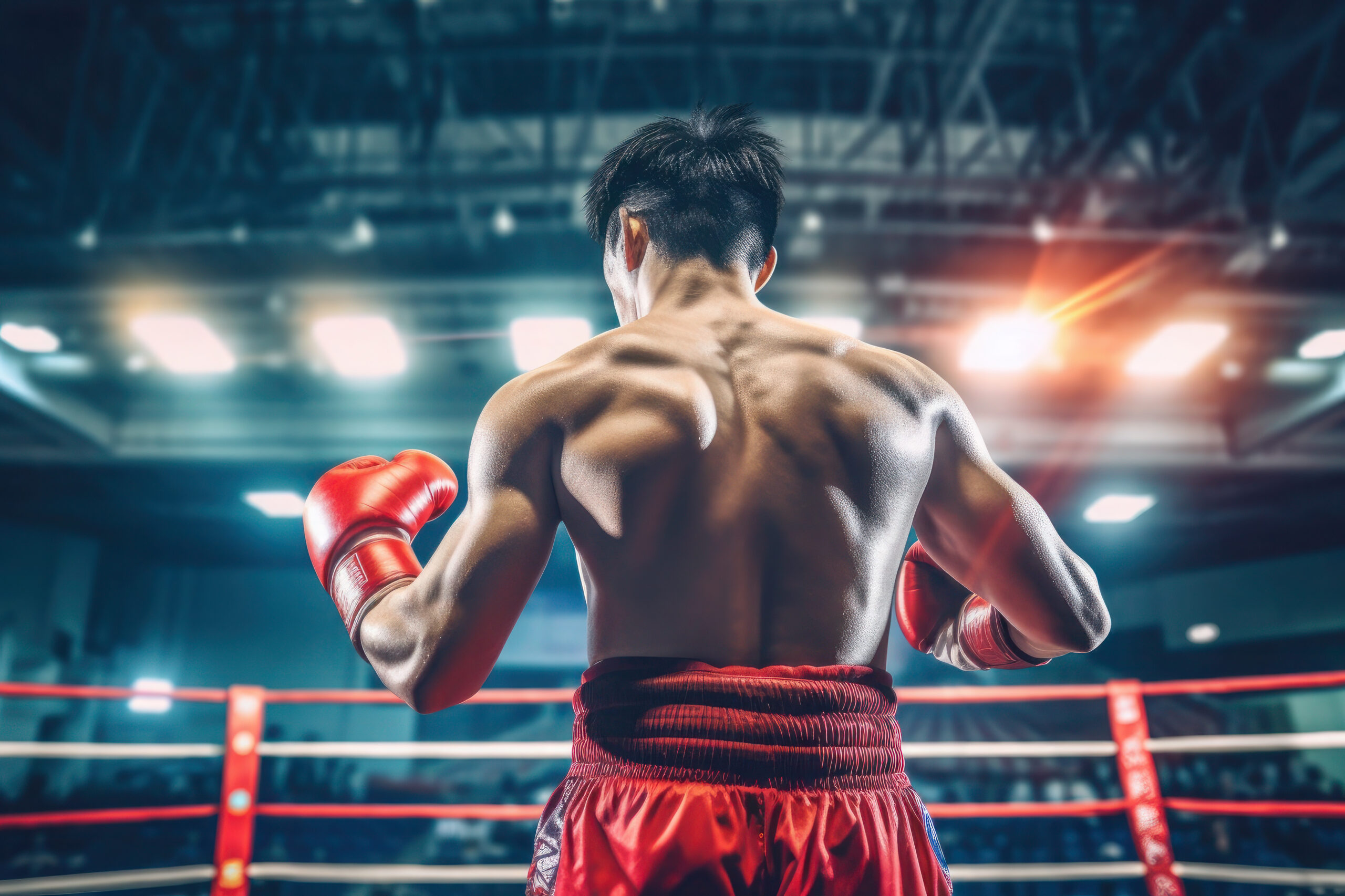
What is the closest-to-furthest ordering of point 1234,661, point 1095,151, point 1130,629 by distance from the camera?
point 1095,151, point 1234,661, point 1130,629

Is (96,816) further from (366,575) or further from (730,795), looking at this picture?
(730,795)

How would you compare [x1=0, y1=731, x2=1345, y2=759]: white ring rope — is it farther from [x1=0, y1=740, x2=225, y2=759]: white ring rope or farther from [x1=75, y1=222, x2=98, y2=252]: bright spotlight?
[x1=75, y1=222, x2=98, y2=252]: bright spotlight

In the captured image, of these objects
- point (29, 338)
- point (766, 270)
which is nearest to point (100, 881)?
point (766, 270)

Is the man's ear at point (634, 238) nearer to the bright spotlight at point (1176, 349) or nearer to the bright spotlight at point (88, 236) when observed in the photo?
the bright spotlight at point (88, 236)

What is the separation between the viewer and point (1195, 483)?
5773mm

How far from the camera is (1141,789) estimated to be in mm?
2039

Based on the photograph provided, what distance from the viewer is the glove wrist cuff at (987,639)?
0.88 m

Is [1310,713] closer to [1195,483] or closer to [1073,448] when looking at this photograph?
[1195,483]

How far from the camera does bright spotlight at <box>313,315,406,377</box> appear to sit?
4391mm

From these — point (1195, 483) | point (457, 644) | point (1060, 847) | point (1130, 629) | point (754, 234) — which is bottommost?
point (1060, 847)

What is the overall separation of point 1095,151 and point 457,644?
387cm

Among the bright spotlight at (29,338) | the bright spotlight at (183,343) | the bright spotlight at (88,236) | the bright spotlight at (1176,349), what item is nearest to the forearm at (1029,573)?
the bright spotlight at (88,236)

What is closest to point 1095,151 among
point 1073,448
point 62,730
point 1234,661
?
point 1073,448

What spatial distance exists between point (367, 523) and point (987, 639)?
0.73 m
